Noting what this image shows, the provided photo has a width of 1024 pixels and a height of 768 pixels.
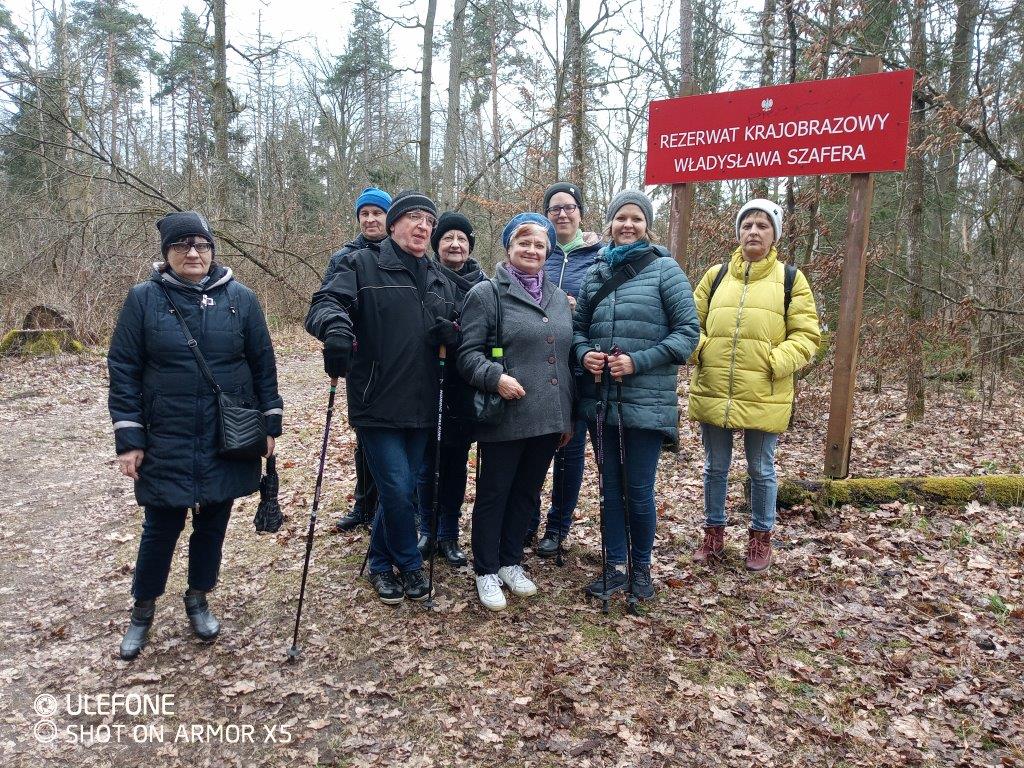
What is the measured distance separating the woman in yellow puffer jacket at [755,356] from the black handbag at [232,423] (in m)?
2.69

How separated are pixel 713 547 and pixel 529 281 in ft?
7.55

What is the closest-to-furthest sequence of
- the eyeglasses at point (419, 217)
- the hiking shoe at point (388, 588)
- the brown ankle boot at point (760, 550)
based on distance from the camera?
the eyeglasses at point (419, 217)
the hiking shoe at point (388, 588)
the brown ankle boot at point (760, 550)

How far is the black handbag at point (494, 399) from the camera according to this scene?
3506mm

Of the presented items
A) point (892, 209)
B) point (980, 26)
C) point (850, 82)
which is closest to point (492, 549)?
point (850, 82)

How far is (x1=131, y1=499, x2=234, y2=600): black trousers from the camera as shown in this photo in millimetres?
3314

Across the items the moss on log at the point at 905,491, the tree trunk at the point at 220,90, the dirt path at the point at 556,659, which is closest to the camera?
the dirt path at the point at 556,659

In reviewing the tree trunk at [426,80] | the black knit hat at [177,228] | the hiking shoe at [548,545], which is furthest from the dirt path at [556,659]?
the tree trunk at [426,80]

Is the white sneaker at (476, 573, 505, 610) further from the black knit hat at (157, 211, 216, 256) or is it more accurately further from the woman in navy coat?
the black knit hat at (157, 211, 216, 256)

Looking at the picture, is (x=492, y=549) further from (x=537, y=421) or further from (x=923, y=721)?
(x=923, y=721)

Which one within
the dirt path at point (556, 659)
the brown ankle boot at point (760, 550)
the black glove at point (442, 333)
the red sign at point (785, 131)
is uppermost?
the red sign at point (785, 131)

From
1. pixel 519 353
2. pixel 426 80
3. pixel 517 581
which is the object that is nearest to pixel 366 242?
pixel 519 353

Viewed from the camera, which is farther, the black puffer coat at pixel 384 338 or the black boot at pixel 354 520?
the black boot at pixel 354 520

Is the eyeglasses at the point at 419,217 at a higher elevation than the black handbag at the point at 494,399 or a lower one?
higher

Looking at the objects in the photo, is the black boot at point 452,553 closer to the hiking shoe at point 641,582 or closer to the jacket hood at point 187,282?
the hiking shoe at point 641,582
